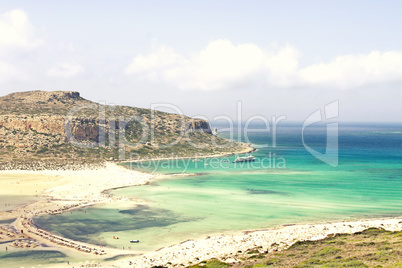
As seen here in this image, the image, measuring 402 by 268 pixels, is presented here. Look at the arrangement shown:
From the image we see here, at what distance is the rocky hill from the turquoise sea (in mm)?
26731

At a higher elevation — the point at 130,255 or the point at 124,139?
the point at 124,139

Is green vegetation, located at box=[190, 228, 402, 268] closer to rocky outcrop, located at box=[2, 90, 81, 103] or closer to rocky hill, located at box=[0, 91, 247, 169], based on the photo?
rocky hill, located at box=[0, 91, 247, 169]

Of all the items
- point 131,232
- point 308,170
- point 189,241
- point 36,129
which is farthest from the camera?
point 36,129

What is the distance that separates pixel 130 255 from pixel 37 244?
10931 mm

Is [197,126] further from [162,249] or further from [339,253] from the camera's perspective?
[339,253]

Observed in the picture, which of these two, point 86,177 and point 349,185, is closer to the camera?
point 349,185

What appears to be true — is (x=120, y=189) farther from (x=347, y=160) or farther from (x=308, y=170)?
(x=347, y=160)

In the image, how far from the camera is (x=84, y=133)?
114 m

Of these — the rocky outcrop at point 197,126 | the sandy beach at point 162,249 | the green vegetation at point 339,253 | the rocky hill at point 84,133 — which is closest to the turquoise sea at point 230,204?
the sandy beach at point 162,249

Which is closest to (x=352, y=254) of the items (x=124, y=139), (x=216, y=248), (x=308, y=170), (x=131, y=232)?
(x=216, y=248)

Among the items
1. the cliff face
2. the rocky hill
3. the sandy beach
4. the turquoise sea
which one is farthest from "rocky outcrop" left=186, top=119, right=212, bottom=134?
the sandy beach

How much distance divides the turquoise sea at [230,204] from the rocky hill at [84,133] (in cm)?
2673

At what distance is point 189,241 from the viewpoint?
A: 39875mm

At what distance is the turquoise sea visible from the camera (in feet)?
145
